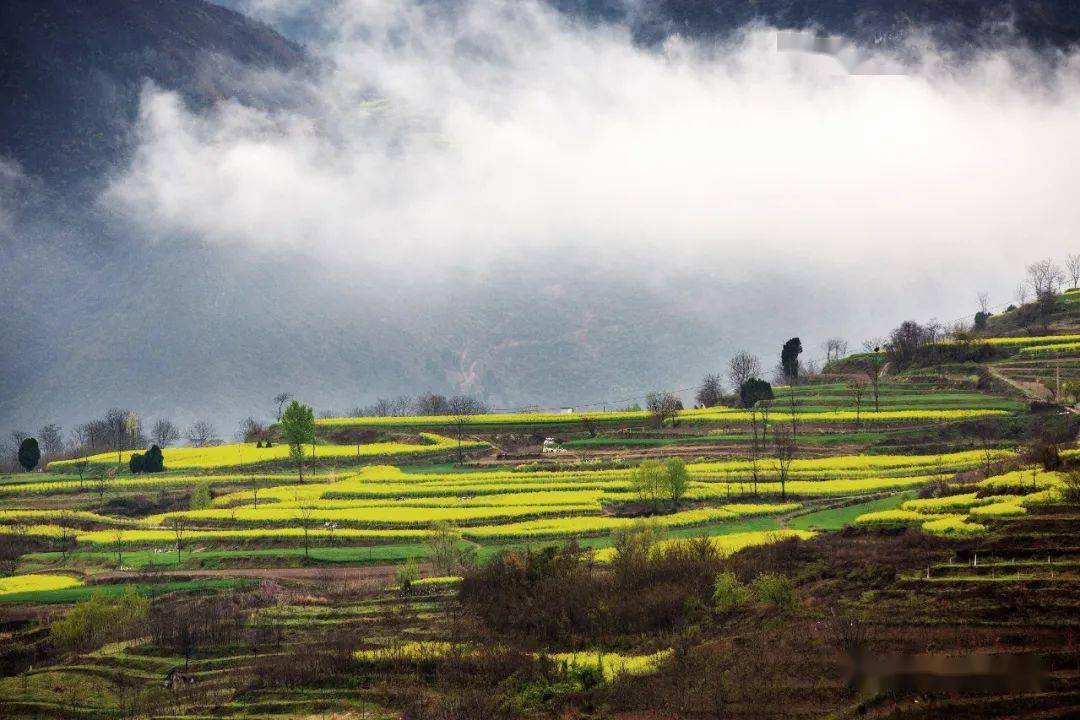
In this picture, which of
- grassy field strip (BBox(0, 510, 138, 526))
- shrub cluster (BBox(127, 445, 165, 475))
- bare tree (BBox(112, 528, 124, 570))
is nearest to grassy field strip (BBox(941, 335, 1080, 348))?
shrub cluster (BBox(127, 445, 165, 475))

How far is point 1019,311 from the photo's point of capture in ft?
513

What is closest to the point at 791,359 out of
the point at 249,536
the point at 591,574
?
the point at 249,536

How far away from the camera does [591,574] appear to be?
6131 centimetres

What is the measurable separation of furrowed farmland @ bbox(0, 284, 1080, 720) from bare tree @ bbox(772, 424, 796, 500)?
0.71m

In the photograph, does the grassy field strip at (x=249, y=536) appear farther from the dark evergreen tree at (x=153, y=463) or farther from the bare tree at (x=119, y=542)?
the dark evergreen tree at (x=153, y=463)

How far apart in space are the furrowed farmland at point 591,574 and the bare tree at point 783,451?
2.33 feet

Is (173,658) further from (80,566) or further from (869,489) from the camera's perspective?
(869,489)

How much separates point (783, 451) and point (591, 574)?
41.7 m

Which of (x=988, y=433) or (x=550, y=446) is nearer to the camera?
(x=988, y=433)

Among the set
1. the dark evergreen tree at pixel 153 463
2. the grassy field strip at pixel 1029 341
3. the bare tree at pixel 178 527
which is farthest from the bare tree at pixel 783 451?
the dark evergreen tree at pixel 153 463

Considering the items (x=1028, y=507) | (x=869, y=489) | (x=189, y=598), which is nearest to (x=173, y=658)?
(x=189, y=598)

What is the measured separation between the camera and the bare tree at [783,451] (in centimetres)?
8669

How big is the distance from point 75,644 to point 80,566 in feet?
68.3

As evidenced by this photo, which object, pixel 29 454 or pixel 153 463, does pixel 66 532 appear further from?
pixel 29 454
